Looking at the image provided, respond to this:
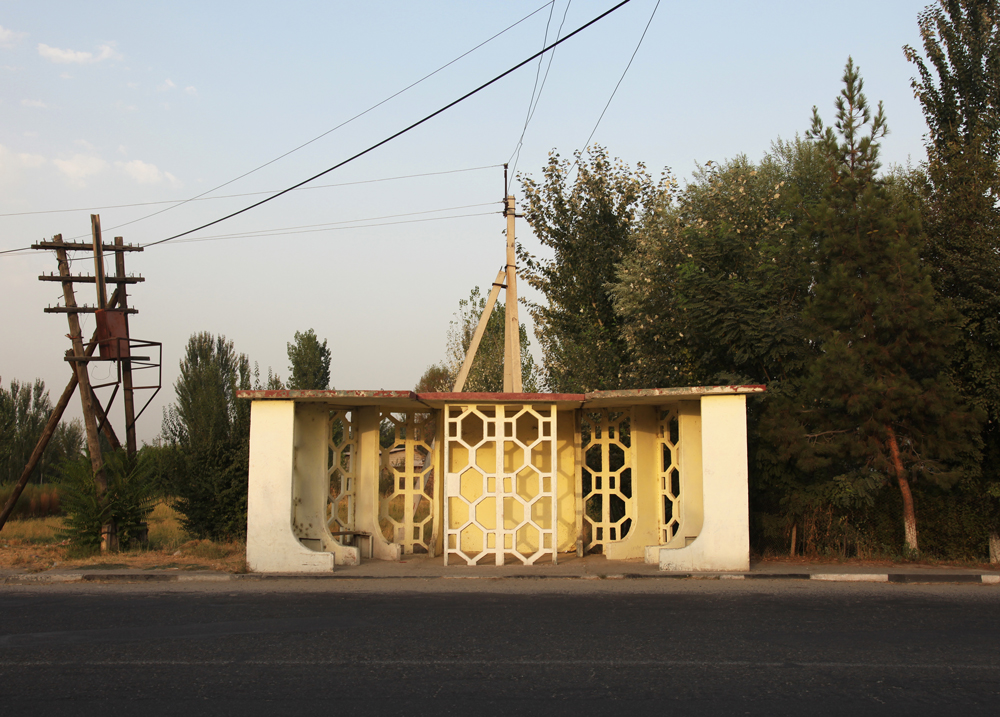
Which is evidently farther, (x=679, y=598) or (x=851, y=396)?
(x=851, y=396)

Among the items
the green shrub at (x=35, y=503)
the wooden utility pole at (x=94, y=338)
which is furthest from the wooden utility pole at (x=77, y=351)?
the green shrub at (x=35, y=503)

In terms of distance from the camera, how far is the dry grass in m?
14.2

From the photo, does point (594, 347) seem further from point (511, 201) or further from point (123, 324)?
point (123, 324)

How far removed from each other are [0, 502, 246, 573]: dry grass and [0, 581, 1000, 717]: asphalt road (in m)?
2.97

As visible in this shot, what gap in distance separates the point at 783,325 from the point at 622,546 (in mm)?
5116

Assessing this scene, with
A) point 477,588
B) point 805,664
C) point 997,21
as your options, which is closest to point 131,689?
point 805,664

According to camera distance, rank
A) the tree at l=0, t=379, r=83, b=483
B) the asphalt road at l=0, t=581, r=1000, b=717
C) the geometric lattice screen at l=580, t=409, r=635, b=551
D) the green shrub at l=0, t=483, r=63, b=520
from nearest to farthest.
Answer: the asphalt road at l=0, t=581, r=1000, b=717 < the geometric lattice screen at l=580, t=409, r=635, b=551 < the green shrub at l=0, t=483, r=63, b=520 < the tree at l=0, t=379, r=83, b=483

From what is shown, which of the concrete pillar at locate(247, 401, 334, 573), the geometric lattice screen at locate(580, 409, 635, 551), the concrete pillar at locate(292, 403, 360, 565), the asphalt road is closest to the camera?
the asphalt road

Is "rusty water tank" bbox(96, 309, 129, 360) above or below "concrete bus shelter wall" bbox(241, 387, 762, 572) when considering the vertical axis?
above

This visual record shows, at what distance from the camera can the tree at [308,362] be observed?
48.2 metres

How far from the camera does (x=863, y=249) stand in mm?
14328

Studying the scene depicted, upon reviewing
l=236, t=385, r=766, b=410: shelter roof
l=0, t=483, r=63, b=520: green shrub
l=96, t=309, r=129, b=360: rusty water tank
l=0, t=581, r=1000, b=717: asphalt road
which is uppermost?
l=96, t=309, r=129, b=360: rusty water tank

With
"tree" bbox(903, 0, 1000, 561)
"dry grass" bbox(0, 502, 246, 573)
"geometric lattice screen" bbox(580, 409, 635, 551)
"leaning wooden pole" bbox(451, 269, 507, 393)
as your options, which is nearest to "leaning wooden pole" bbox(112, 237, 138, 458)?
"dry grass" bbox(0, 502, 246, 573)

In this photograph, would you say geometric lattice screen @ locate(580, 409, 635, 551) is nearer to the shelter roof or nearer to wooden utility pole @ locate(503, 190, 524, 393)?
the shelter roof
